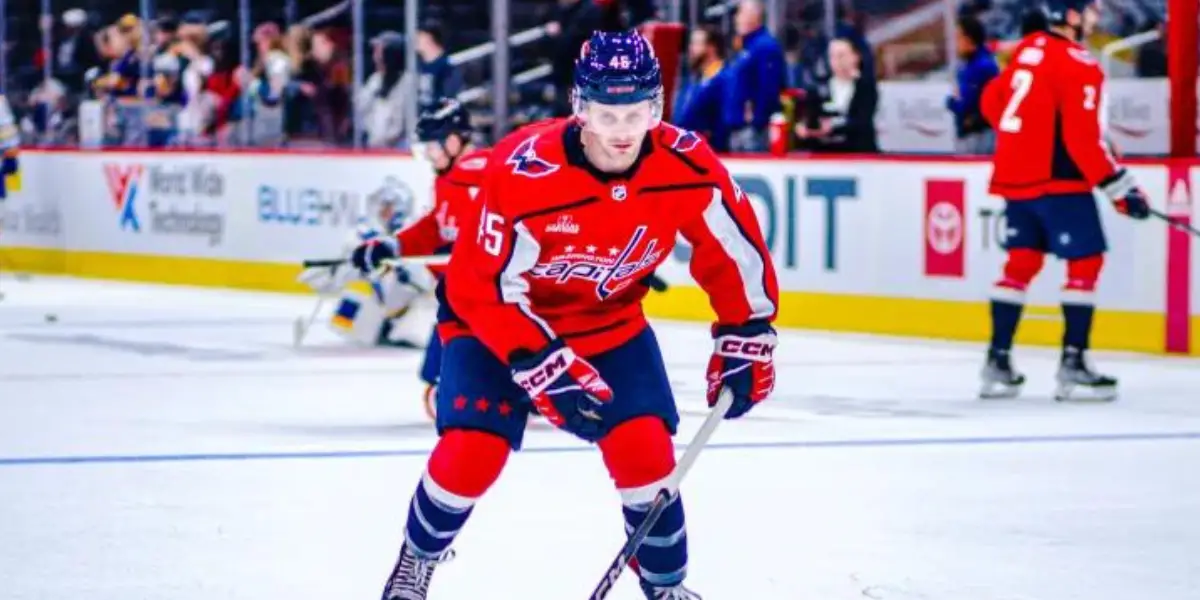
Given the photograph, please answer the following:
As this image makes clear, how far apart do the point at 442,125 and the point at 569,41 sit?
216 inches

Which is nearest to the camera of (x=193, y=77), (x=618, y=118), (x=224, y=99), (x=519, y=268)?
(x=618, y=118)

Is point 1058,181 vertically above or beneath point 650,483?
above

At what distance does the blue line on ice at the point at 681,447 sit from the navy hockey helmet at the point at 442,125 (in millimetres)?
1277

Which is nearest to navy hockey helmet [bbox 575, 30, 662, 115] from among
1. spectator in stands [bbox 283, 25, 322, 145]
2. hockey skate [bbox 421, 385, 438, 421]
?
hockey skate [bbox 421, 385, 438, 421]

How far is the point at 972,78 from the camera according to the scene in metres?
12.0

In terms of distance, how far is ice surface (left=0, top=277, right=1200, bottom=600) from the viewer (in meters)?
5.72

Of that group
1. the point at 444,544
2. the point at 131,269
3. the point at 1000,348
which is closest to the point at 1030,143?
the point at 1000,348

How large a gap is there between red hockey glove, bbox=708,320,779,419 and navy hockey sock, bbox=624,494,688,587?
22cm

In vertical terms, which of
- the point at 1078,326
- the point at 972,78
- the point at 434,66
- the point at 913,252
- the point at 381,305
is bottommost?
the point at 381,305

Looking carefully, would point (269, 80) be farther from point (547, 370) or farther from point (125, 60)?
point (547, 370)

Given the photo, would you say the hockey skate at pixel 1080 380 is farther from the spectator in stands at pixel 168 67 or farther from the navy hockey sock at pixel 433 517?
the spectator in stands at pixel 168 67

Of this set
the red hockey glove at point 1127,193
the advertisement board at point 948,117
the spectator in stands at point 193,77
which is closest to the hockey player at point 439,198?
the red hockey glove at point 1127,193

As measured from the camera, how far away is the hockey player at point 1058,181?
370 inches

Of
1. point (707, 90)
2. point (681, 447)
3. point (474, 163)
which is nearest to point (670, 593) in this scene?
point (681, 447)
